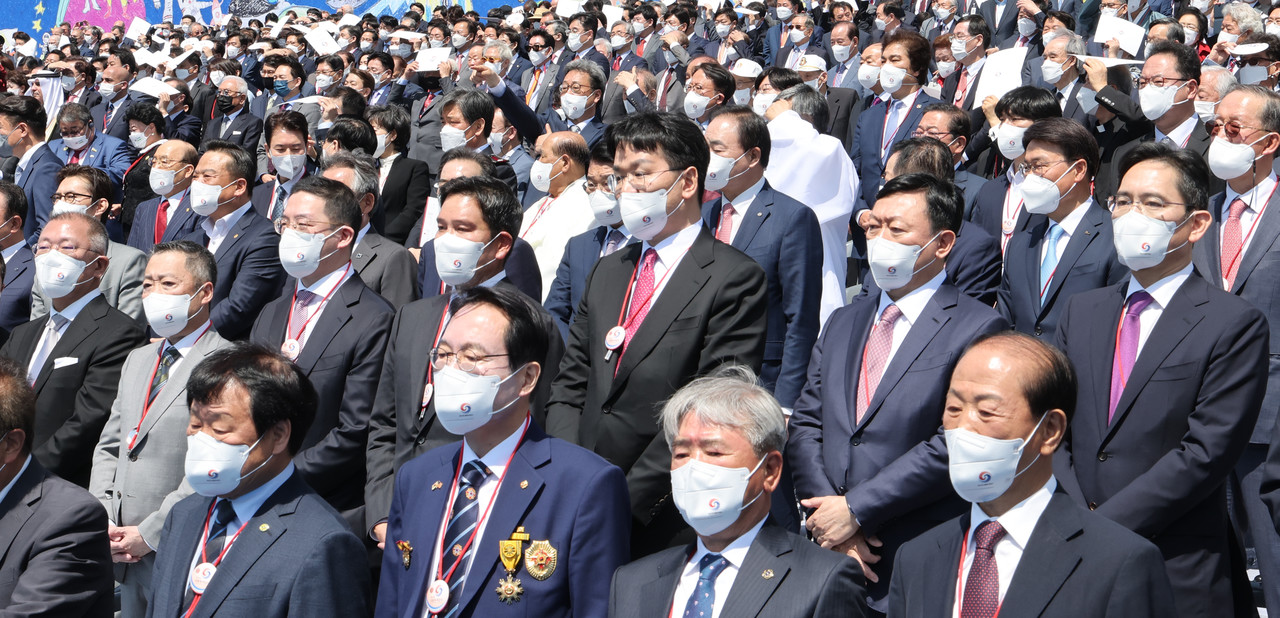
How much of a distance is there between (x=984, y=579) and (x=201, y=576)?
223cm

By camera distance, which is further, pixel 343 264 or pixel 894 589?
pixel 343 264

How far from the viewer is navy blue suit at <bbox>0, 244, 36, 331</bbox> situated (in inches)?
282

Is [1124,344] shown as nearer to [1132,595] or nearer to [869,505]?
[869,505]

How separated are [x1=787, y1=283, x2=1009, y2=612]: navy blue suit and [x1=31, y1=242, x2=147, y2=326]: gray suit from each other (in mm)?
4208

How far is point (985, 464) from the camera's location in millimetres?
3064

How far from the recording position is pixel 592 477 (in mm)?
3553

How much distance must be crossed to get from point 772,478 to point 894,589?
43cm

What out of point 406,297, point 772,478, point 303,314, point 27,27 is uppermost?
point 772,478

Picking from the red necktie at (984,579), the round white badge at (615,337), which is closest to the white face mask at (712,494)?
the red necktie at (984,579)

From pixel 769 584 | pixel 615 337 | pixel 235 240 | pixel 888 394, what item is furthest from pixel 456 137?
pixel 769 584

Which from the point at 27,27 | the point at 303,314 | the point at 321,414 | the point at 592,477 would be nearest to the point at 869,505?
the point at 592,477

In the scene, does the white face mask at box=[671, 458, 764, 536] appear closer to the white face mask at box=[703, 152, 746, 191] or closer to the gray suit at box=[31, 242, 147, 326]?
the white face mask at box=[703, 152, 746, 191]

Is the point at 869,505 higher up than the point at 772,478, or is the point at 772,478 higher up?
the point at 772,478

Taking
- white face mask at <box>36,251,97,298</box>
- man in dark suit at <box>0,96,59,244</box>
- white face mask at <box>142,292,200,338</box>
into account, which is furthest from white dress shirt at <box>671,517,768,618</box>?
man in dark suit at <box>0,96,59,244</box>
